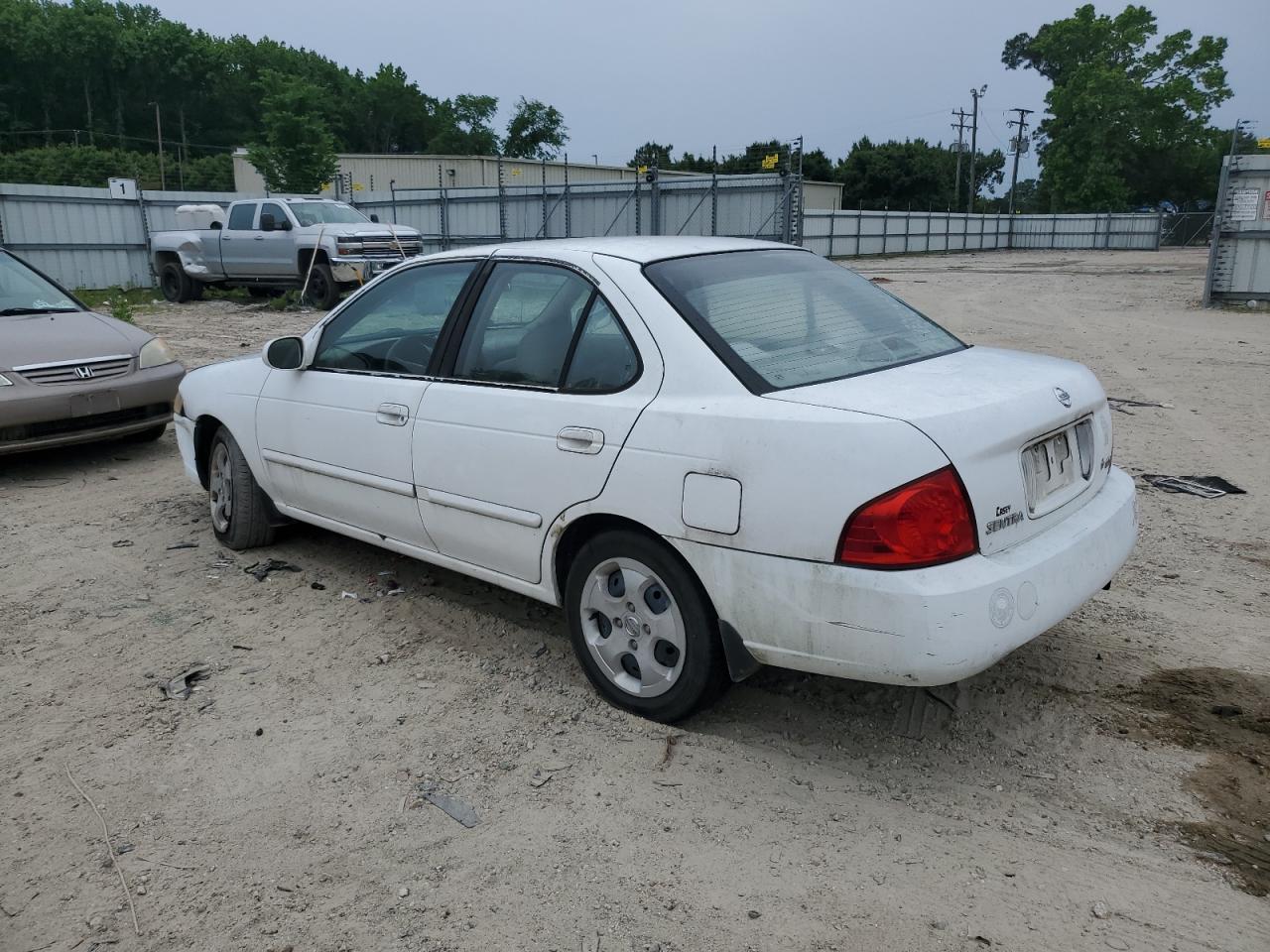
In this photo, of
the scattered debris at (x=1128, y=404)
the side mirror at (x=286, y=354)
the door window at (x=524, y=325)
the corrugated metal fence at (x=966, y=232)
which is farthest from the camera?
the corrugated metal fence at (x=966, y=232)

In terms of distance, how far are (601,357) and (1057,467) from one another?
1544 mm

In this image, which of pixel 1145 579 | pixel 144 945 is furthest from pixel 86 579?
pixel 1145 579

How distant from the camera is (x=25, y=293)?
7.73 meters

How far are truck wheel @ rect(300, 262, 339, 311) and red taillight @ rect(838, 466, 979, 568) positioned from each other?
1674cm

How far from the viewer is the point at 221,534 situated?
5.45 m

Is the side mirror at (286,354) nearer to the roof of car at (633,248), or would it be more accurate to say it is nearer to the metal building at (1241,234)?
the roof of car at (633,248)

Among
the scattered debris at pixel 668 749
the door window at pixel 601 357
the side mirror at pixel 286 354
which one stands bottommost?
the scattered debris at pixel 668 749

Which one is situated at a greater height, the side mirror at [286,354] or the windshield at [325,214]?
the windshield at [325,214]

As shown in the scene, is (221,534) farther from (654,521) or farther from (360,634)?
(654,521)

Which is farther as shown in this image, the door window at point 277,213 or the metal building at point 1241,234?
the door window at point 277,213

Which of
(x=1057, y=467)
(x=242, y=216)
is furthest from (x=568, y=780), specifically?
(x=242, y=216)

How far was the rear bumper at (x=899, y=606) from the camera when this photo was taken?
276cm

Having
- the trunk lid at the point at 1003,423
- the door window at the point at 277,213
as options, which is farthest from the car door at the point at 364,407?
the door window at the point at 277,213

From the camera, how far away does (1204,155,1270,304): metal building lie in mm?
16844
